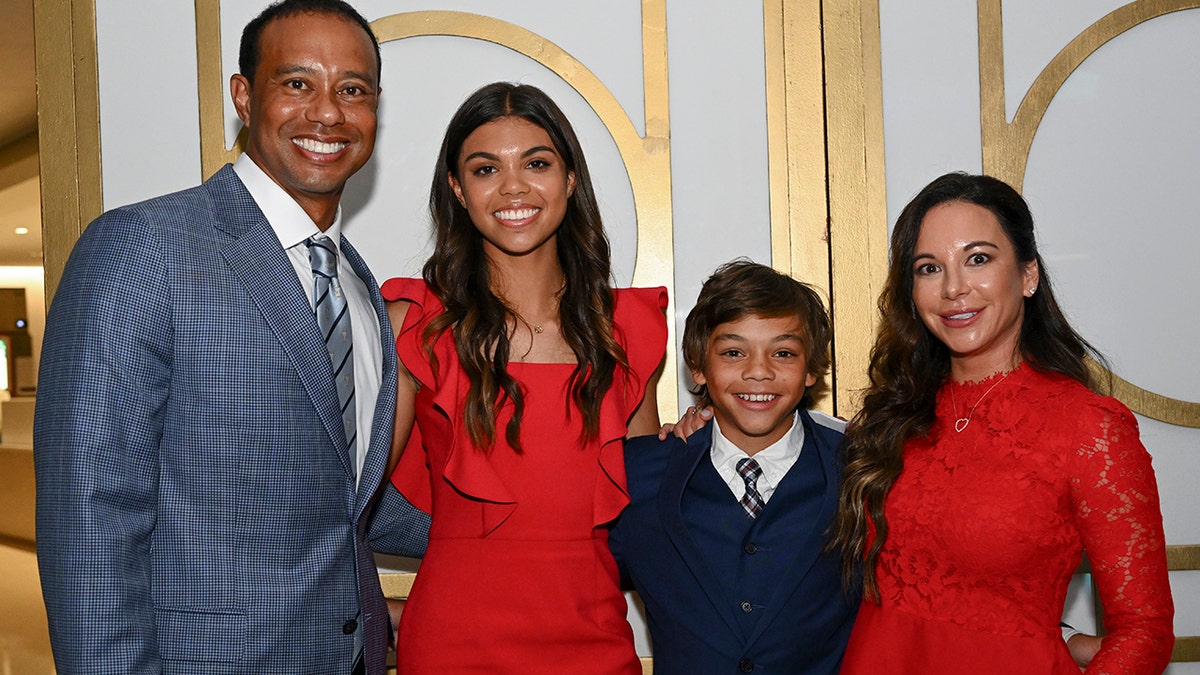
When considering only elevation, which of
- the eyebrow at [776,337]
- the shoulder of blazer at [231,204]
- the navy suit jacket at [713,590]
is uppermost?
the shoulder of blazer at [231,204]

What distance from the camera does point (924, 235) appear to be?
75.3 inches

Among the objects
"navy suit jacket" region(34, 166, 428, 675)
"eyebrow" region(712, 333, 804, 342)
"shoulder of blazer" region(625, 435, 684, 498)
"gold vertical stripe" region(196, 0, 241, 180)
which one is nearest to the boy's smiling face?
"eyebrow" region(712, 333, 804, 342)

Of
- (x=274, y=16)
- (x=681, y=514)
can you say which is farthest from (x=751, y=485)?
(x=274, y=16)

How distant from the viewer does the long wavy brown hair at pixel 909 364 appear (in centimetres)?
189

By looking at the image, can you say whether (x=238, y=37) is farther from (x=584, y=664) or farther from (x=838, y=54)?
(x=584, y=664)

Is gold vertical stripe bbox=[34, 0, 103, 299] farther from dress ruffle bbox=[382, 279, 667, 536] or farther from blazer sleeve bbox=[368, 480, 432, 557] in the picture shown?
blazer sleeve bbox=[368, 480, 432, 557]

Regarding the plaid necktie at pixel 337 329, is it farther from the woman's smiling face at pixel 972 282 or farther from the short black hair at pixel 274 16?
the woman's smiling face at pixel 972 282

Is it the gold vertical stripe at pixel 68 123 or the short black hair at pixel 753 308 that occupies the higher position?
the gold vertical stripe at pixel 68 123

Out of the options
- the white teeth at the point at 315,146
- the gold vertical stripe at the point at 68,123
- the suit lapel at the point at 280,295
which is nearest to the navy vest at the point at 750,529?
the suit lapel at the point at 280,295

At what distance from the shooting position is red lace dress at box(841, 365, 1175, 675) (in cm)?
166

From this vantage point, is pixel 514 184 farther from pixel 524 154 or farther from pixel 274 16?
pixel 274 16

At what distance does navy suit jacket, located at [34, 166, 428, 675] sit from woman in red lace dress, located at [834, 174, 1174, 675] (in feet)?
3.26

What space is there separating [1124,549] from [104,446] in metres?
1.60

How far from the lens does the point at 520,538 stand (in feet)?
6.44
